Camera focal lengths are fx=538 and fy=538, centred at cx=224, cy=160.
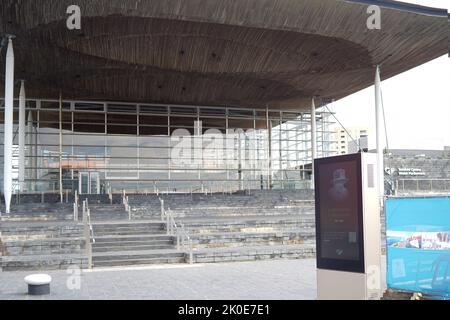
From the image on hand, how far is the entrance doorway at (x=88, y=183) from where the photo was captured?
107ft

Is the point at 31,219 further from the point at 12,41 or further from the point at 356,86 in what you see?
the point at 356,86

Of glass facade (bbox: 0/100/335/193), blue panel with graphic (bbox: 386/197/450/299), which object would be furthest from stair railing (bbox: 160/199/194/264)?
glass facade (bbox: 0/100/335/193)

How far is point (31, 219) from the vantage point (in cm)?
2189

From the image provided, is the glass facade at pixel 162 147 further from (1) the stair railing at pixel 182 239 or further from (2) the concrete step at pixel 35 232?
(1) the stair railing at pixel 182 239

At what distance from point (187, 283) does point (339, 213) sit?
487 centimetres

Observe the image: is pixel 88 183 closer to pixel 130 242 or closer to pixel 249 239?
pixel 130 242

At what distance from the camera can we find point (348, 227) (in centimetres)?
814

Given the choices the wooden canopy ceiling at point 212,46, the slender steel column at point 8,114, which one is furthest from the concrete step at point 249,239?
the slender steel column at point 8,114

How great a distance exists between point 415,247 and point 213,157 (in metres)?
29.2

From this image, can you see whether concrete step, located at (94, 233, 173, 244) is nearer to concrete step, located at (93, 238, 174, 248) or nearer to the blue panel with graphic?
concrete step, located at (93, 238, 174, 248)

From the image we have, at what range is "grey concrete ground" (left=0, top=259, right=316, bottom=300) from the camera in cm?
1030

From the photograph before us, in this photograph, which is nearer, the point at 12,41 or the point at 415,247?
the point at 415,247

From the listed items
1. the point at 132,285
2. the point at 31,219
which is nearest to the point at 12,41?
the point at 31,219

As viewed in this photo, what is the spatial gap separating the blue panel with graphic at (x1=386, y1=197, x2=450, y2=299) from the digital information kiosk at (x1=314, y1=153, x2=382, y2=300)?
1.58 feet
